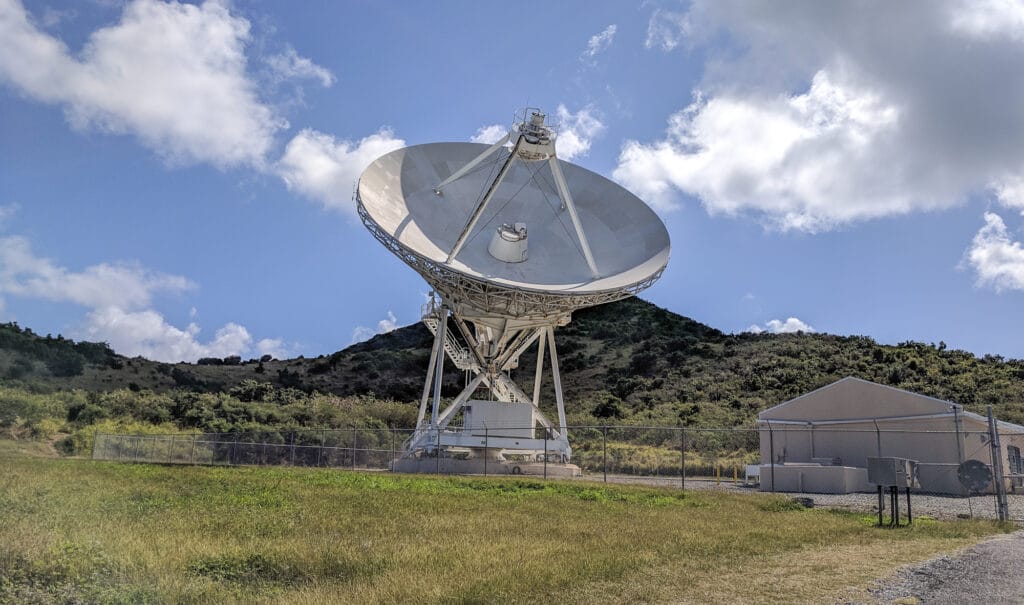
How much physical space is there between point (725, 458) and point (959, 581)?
35.0 metres

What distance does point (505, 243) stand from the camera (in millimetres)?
30328

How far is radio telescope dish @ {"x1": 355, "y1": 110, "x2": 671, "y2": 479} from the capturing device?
28.9 m

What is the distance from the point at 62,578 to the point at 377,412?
54.4m

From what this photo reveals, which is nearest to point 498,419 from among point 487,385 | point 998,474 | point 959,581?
point 487,385

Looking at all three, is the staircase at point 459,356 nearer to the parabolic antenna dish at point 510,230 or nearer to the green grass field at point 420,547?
→ the parabolic antenna dish at point 510,230

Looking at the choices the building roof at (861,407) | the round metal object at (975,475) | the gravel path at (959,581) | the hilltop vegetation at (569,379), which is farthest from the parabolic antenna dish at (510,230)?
the gravel path at (959,581)

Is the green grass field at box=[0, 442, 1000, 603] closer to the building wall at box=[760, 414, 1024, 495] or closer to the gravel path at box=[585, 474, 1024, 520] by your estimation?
the gravel path at box=[585, 474, 1024, 520]

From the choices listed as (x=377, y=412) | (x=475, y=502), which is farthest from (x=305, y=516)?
(x=377, y=412)

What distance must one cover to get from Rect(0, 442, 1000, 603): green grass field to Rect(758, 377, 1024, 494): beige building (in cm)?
832

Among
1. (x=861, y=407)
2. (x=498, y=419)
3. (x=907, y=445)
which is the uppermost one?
(x=861, y=407)

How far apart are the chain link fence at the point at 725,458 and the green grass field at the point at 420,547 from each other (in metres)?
5.93

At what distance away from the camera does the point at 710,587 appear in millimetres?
8188

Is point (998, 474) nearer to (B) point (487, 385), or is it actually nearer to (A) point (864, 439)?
(A) point (864, 439)

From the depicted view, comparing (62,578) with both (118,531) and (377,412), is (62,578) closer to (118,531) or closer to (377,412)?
(118,531)
